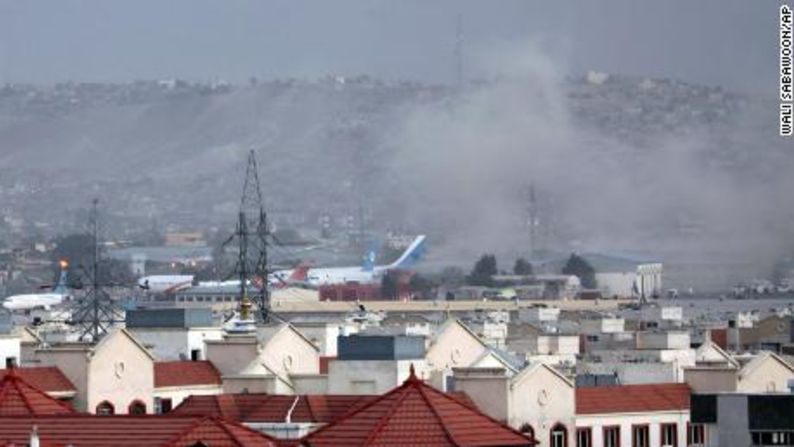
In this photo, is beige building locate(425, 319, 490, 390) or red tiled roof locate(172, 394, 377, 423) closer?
red tiled roof locate(172, 394, 377, 423)

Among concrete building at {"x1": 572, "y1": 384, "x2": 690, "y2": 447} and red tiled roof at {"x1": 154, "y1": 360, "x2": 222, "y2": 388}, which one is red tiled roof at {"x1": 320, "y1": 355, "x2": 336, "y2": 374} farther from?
concrete building at {"x1": 572, "y1": 384, "x2": 690, "y2": 447}

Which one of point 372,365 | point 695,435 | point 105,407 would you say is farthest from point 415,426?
point 372,365

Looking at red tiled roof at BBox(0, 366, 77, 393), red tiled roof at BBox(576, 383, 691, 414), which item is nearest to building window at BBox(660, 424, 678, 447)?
red tiled roof at BBox(576, 383, 691, 414)

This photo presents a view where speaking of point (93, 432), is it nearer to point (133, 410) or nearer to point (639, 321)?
point (133, 410)

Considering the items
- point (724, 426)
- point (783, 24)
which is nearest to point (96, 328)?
point (724, 426)

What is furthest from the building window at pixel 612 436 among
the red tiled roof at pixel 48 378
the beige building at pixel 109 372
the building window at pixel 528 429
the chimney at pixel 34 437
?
the chimney at pixel 34 437

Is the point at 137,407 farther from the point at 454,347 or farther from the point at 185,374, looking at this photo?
the point at 454,347
